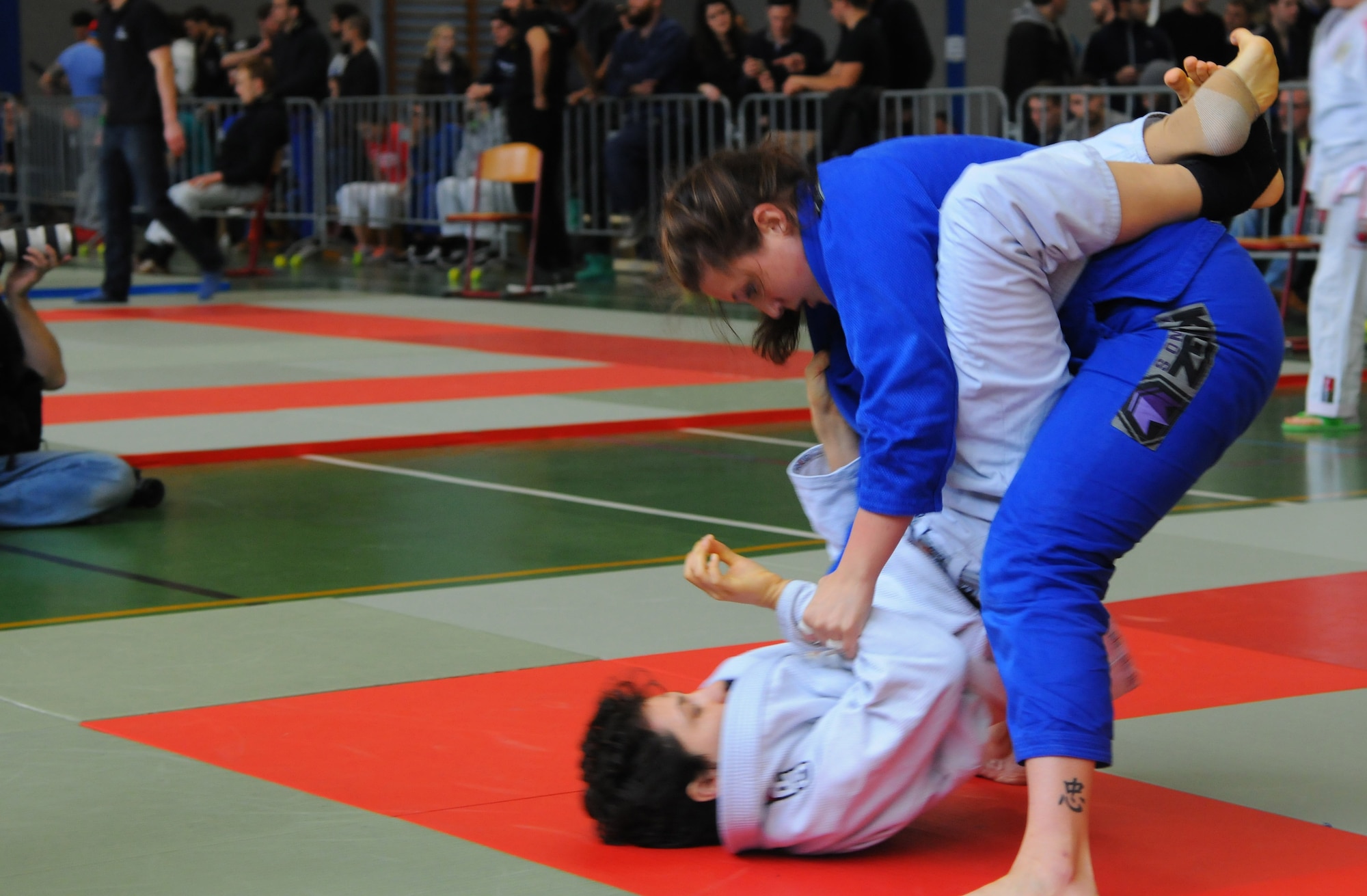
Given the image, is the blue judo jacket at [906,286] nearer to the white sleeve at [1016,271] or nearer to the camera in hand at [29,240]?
the white sleeve at [1016,271]

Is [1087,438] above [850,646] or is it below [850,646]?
above

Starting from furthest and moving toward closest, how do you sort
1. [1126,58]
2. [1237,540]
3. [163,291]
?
[163,291] → [1126,58] → [1237,540]

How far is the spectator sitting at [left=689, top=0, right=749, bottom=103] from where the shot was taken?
15.1 metres

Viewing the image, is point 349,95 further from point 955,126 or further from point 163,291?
point 955,126

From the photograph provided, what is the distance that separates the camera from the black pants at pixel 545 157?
14.8 m

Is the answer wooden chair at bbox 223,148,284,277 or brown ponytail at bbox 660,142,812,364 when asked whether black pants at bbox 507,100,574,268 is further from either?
brown ponytail at bbox 660,142,812,364

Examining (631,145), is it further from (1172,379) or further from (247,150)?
(1172,379)

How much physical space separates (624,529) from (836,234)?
10.1 feet

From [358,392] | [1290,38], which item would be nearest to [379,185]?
[1290,38]

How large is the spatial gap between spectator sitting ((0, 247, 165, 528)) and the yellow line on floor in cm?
131

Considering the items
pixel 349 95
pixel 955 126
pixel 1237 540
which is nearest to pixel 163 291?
pixel 349 95

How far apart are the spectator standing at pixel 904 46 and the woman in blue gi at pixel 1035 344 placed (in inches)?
444

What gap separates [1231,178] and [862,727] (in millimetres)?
1041

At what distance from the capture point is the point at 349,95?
17984 mm
